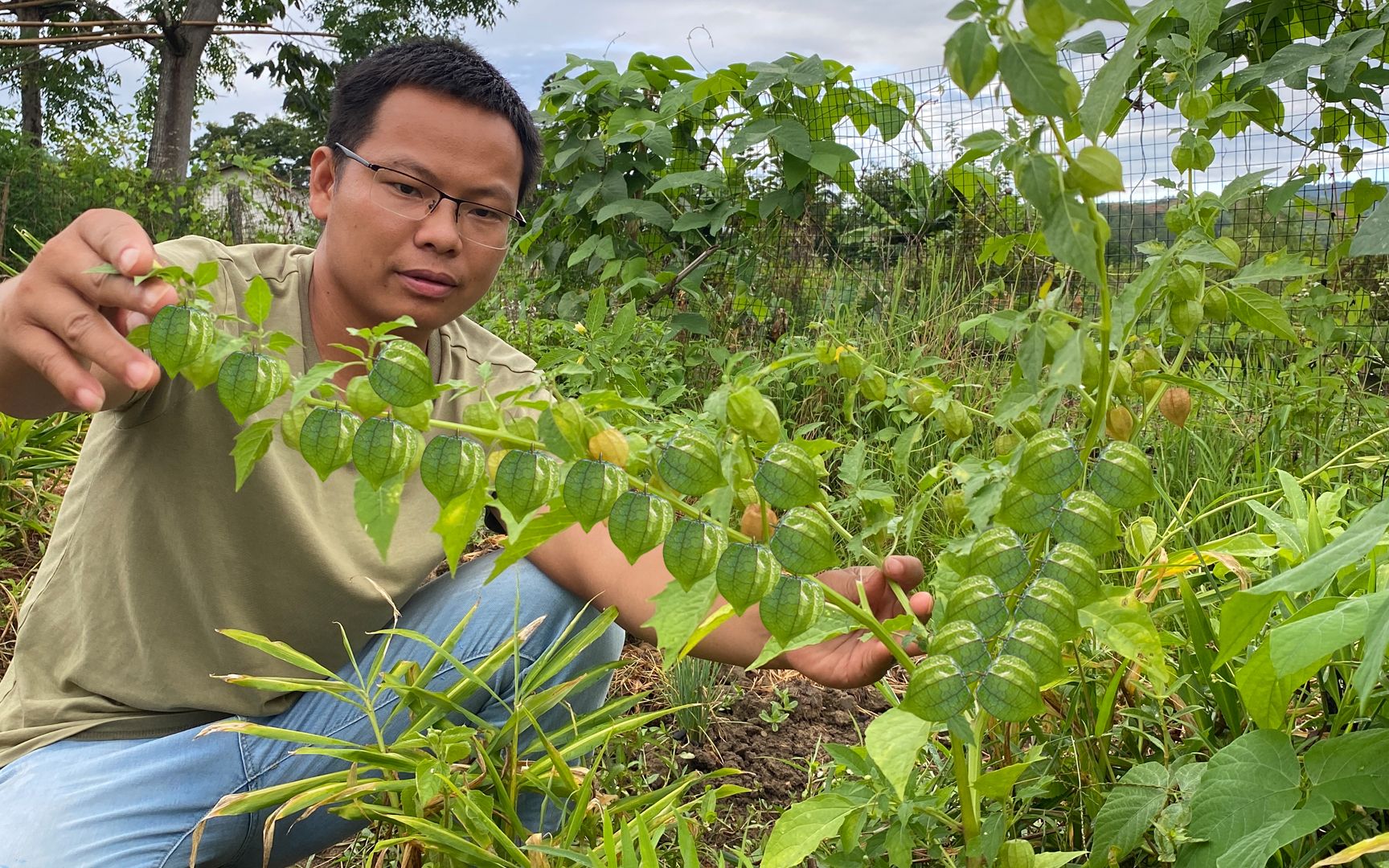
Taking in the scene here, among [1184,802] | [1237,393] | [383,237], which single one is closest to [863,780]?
[1184,802]

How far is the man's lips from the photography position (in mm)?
1757

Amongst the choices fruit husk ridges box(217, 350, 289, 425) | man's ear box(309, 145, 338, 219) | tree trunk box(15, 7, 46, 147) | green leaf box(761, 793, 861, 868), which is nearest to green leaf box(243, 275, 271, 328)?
fruit husk ridges box(217, 350, 289, 425)

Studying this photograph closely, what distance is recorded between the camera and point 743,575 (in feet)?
2.22

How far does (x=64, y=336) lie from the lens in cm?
102

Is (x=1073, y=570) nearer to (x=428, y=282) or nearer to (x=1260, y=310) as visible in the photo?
(x=1260, y=310)

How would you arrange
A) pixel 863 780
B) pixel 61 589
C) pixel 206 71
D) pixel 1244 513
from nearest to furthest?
pixel 863 780 < pixel 61 589 < pixel 1244 513 < pixel 206 71

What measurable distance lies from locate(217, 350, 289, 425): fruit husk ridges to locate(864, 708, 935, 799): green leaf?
1.70 feet

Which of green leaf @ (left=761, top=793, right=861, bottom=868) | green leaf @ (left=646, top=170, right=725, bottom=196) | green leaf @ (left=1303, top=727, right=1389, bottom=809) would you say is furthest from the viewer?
green leaf @ (left=646, top=170, right=725, bottom=196)

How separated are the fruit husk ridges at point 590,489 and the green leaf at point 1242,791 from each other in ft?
2.37

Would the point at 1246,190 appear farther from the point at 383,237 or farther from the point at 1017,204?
the point at 1017,204

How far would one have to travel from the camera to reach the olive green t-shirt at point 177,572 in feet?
5.44

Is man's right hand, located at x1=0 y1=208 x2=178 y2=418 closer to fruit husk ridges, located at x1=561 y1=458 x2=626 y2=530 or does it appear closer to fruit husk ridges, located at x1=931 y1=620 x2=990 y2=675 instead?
fruit husk ridges, located at x1=561 y1=458 x2=626 y2=530

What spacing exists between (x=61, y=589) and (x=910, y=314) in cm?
323

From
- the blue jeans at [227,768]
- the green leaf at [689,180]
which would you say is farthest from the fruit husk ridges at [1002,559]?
the green leaf at [689,180]
